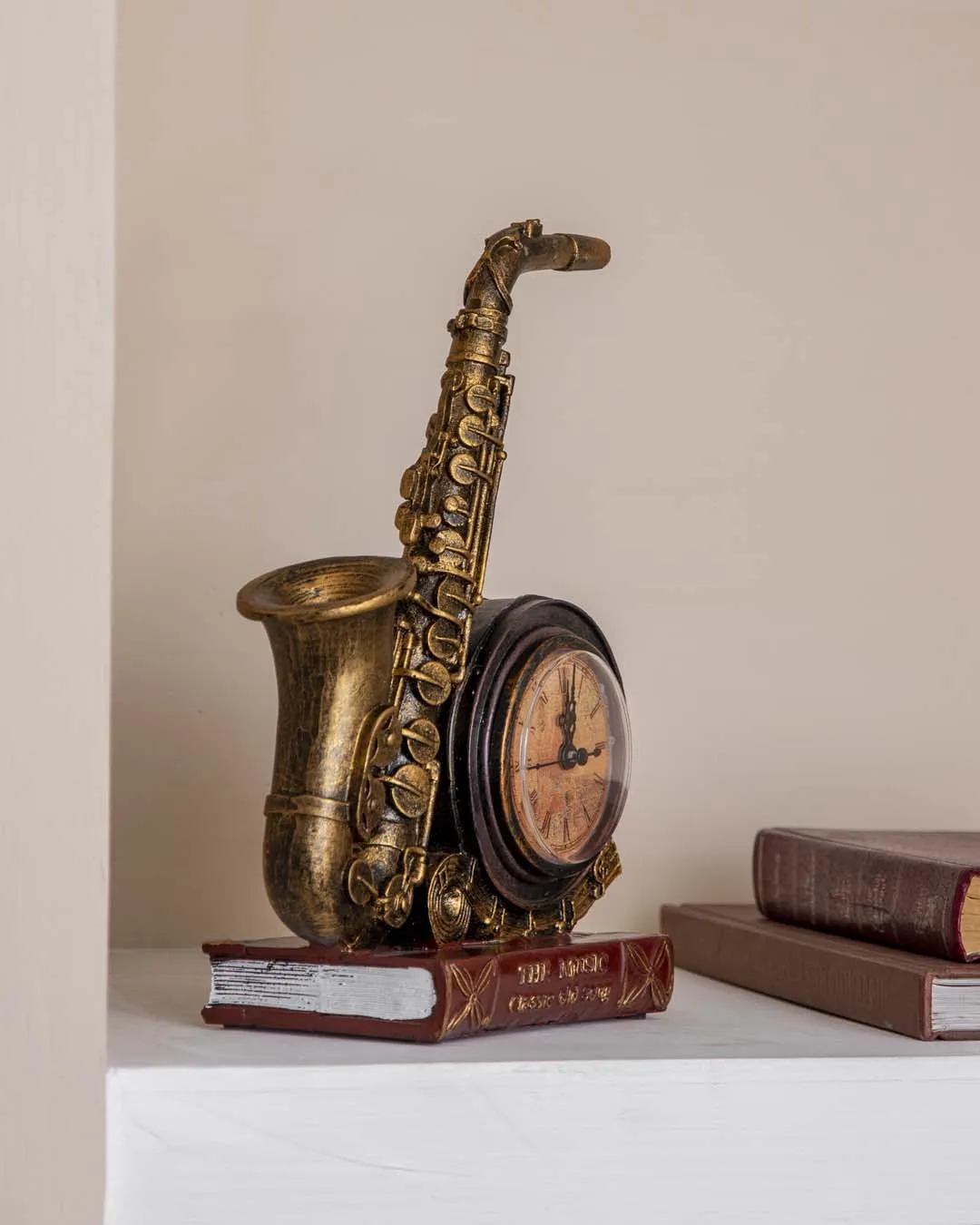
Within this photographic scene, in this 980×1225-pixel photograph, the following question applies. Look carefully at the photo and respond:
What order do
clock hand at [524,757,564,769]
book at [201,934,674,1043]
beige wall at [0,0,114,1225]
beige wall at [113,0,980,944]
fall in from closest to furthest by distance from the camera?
1. beige wall at [0,0,114,1225]
2. book at [201,934,674,1043]
3. clock hand at [524,757,564,769]
4. beige wall at [113,0,980,944]

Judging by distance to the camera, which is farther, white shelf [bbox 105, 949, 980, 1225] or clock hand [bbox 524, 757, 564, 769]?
clock hand [bbox 524, 757, 564, 769]

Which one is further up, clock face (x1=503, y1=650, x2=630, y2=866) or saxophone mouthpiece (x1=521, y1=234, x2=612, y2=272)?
saxophone mouthpiece (x1=521, y1=234, x2=612, y2=272)

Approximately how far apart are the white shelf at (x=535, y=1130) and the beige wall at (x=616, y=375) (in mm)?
568

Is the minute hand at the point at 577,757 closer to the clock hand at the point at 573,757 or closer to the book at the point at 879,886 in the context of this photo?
the clock hand at the point at 573,757

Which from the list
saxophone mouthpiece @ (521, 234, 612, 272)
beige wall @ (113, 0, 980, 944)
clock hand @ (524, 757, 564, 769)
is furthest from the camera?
beige wall @ (113, 0, 980, 944)

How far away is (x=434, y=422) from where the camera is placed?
1.04m

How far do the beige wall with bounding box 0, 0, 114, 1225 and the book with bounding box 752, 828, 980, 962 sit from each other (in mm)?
545

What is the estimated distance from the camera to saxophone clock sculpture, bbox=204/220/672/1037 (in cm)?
90

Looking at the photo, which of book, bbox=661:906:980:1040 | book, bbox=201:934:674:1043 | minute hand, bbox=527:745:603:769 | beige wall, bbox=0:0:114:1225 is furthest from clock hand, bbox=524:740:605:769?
beige wall, bbox=0:0:114:1225

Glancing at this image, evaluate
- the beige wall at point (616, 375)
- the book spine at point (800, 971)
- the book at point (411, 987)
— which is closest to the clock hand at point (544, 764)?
the book at point (411, 987)

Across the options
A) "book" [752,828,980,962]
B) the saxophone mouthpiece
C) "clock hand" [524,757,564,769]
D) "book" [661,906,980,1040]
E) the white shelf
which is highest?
the saxophone mouthpiece

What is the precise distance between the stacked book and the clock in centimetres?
19

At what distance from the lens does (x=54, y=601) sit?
740 millimetres

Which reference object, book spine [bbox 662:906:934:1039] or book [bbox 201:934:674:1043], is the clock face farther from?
book spine [bbox 662:906:934:1039]
